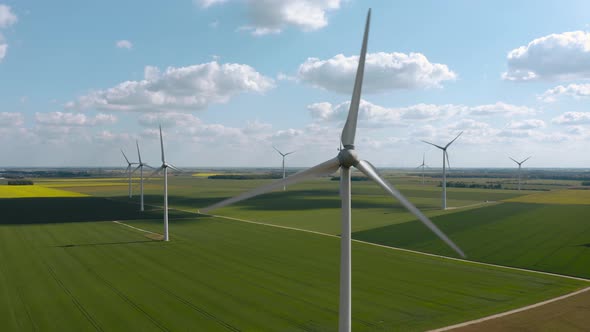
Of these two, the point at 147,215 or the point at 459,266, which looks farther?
the point at 147,215

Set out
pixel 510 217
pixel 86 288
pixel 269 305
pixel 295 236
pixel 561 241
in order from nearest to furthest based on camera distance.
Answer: pixel 269 305 → pixel 86 288 → pixel 561 241 → pixel 295 236 → pixel 510 217

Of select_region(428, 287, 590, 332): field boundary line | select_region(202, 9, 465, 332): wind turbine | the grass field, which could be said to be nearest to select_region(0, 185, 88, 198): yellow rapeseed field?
the grass field

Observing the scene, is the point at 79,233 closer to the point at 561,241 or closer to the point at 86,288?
the point at 86,288

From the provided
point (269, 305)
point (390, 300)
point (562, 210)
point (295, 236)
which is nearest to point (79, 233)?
point (295, 236)

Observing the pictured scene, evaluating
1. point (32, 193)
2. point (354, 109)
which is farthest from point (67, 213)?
point (354, 109)

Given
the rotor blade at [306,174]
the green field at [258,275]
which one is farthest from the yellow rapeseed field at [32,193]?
the rotor blade at [306,174]
